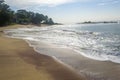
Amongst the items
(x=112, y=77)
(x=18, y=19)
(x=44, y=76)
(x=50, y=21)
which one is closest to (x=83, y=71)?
(x=112, y=77)

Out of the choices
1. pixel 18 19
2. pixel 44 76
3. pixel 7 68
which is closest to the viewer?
pixel 44 76

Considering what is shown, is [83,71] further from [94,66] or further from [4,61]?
[4,61]

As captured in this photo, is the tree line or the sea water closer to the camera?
the sea water

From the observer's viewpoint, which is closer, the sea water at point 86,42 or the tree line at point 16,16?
the sea water at point 86,42

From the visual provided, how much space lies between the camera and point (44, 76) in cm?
666

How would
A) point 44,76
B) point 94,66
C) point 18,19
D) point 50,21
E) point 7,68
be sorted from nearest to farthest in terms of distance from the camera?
point 44,76
point 7,68
point 94,66
point 18,19
point 50,21

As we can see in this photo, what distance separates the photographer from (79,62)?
920cm

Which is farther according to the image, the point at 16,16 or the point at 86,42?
the point at 16,16

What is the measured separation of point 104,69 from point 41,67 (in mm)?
2701

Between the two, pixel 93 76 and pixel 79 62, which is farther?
pixel 79 62

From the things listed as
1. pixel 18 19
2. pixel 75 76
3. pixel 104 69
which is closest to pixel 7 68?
pixel 75 76

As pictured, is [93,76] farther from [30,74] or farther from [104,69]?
[30,74]

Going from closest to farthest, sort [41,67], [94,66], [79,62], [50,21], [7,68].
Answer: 1. [7,68]
2. [41,67]
3. [94,66]
4. [79,62]
5. [50,21]

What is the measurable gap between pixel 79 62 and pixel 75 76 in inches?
93.6
